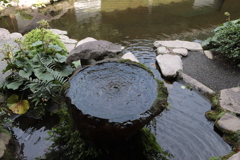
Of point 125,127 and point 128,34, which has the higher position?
point 125,127

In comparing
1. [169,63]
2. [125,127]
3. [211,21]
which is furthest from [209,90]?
[211,21]

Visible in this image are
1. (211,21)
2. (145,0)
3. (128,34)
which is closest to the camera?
(128,34)

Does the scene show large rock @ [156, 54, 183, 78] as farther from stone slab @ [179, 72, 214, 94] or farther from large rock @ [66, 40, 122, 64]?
large rock @ [66, 40, 122, 64]

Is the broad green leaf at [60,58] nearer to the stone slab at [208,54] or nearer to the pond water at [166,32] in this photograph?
the pond water at [166,32]

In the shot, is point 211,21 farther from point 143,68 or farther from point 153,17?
point 143,68

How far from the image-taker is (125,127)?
2.51m

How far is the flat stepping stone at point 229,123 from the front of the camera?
3.80 m

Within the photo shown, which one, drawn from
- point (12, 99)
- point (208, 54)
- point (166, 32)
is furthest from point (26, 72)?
point (166, 32)

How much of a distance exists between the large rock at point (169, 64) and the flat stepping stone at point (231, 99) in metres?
1.30

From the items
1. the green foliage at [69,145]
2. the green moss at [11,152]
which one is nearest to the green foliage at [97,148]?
the green foliage at [69,145]

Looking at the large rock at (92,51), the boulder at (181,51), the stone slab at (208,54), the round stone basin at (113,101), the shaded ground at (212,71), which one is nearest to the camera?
the round stone basin at (113,101)

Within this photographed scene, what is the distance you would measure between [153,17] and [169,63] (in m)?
4.54

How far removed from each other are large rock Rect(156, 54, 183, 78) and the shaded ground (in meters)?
0.21

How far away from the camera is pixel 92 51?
5.10 m
